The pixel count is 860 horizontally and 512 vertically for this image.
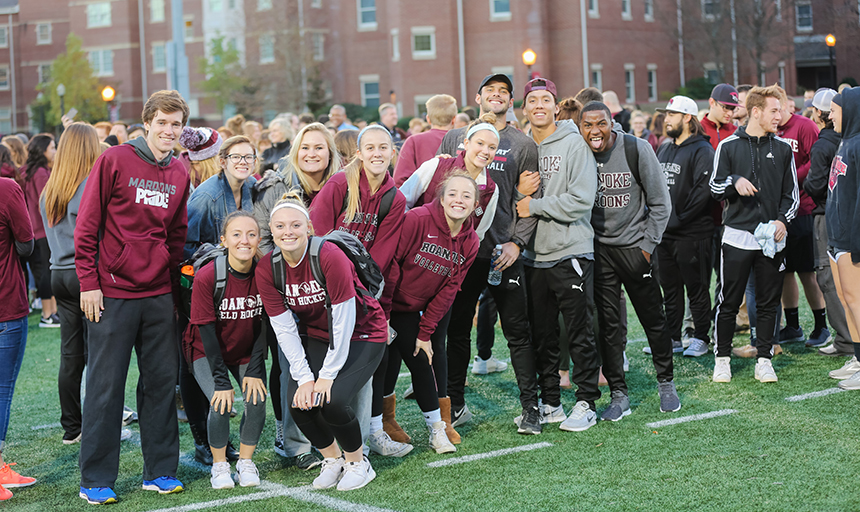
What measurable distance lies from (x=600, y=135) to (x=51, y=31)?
64243mm

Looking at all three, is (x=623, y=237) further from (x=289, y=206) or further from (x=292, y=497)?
(x=292, y=497)

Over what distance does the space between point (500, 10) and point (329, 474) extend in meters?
38.0

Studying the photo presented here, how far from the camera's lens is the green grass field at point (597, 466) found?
187 inches

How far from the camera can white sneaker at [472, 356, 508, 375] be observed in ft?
26.9

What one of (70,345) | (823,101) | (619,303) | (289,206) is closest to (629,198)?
(619,303)

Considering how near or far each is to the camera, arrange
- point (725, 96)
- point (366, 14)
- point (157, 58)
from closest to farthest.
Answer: point (725, 96), point (366, 14), point (157, 58)

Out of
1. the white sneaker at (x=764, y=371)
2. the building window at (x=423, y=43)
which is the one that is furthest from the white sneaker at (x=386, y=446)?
the building window at (x=423, y=43)

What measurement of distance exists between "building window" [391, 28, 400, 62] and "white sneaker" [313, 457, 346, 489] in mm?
38691

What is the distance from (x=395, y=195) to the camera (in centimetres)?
571

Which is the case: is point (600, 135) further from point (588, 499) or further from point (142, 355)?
point (142, 355)

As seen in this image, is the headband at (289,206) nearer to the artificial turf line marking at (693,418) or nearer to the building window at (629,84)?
the artificial turf line marking at (693,418)

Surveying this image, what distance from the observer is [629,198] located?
647 cm

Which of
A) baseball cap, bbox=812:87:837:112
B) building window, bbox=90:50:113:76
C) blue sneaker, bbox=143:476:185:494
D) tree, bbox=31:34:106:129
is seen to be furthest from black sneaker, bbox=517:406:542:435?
building window, bbox=90:50:113:76

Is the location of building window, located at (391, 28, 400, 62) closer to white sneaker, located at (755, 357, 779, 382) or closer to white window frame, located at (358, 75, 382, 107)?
white window frame, located at (358, 75, 382, 107)
